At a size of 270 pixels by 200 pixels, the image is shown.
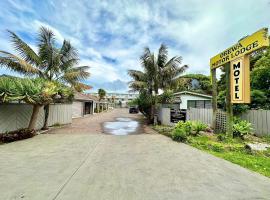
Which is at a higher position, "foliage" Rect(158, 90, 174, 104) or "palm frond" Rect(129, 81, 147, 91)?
"palm frond" Rect(129, 81, 147, 91)

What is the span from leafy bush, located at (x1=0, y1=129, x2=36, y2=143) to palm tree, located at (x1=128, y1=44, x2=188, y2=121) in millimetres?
8695

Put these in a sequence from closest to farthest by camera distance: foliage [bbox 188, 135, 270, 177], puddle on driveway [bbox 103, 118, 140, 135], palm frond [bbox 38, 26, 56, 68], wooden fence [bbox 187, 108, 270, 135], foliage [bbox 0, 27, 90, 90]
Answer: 1. foliage [bbox 188, 135, 270, 177]
2. wooden fence [bbox 187, 108, 270, 135]
3. foliage [bbox 0, 27, 90, 90]
4. puddle on driveway [bbox 103, 118, 140, 135]
5. palm frond [bbox 38, 26, 56, 68]

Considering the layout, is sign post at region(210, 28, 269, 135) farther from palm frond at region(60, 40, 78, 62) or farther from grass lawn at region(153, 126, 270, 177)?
palm frond at region(60, 40, 78, 62)

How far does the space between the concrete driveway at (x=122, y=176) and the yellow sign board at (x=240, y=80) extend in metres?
3.38

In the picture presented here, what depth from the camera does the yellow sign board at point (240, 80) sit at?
7.77 metres

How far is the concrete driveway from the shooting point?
3.39 meters

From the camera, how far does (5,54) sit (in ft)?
31.8

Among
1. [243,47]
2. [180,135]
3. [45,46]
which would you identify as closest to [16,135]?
[45,46]

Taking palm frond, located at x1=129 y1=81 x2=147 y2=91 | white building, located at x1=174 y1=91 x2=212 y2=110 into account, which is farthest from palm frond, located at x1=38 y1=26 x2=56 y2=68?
white building, located at x1=174 y1=91 x2=212 y2=110

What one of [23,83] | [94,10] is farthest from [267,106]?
[23,83]

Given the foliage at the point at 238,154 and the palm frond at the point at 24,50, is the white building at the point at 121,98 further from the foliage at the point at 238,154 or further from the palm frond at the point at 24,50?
the foliage at the point at 238,154

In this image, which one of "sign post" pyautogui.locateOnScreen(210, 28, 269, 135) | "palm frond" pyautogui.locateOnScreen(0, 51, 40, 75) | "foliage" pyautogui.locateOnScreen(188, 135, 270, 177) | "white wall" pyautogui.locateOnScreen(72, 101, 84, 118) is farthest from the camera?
"white wall" pyautogui.locateOnScreen(72, 101, 84, 118)

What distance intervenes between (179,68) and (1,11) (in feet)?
39.6

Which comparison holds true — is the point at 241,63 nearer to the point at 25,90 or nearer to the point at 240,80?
the point at 240,80
